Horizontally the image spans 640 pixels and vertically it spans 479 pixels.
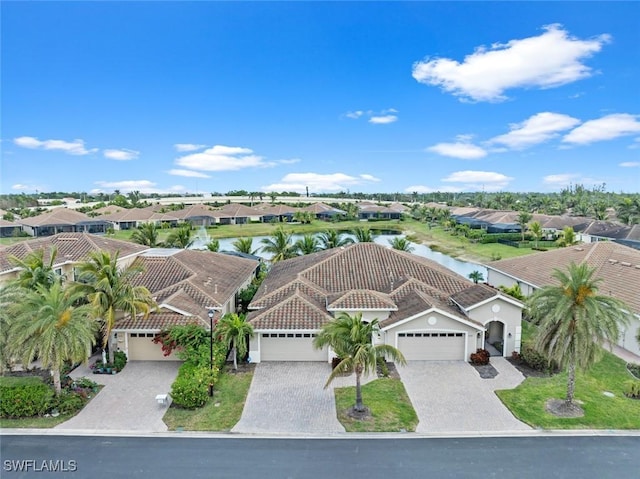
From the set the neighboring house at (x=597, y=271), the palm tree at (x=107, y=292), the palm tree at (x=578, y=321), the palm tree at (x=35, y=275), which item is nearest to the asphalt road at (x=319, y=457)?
the palm tree at (x=578, y=321)

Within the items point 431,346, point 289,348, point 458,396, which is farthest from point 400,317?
point 289,348

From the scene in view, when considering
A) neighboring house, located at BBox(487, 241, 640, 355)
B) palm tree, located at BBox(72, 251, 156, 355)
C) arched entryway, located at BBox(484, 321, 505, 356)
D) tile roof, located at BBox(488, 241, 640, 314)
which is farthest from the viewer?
tile roof, located at BBox(488, 241, 640, 314)

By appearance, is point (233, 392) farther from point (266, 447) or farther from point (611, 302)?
point (611, 302)

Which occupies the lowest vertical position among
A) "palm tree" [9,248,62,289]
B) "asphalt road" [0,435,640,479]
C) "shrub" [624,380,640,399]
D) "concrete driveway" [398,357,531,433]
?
"asphalt road" [0,435,640,479]

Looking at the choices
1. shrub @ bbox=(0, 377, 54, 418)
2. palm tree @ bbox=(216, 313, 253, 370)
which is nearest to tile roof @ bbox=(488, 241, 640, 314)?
palm tree @ bbox=(216, 313, 253, 370)

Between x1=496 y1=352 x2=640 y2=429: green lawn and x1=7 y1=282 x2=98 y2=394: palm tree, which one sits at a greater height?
x1=7 y1=282 x2=98 y2=394: palm tree

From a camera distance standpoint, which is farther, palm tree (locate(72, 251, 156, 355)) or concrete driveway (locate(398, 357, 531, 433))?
palm tree (locate(72, 251, 156, 355))

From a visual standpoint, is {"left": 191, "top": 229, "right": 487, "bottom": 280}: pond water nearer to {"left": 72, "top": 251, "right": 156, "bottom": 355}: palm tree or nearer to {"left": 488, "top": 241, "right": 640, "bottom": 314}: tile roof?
{"left": 488, "top": 241, "right": 640, "bottom": 314}: tile roof
